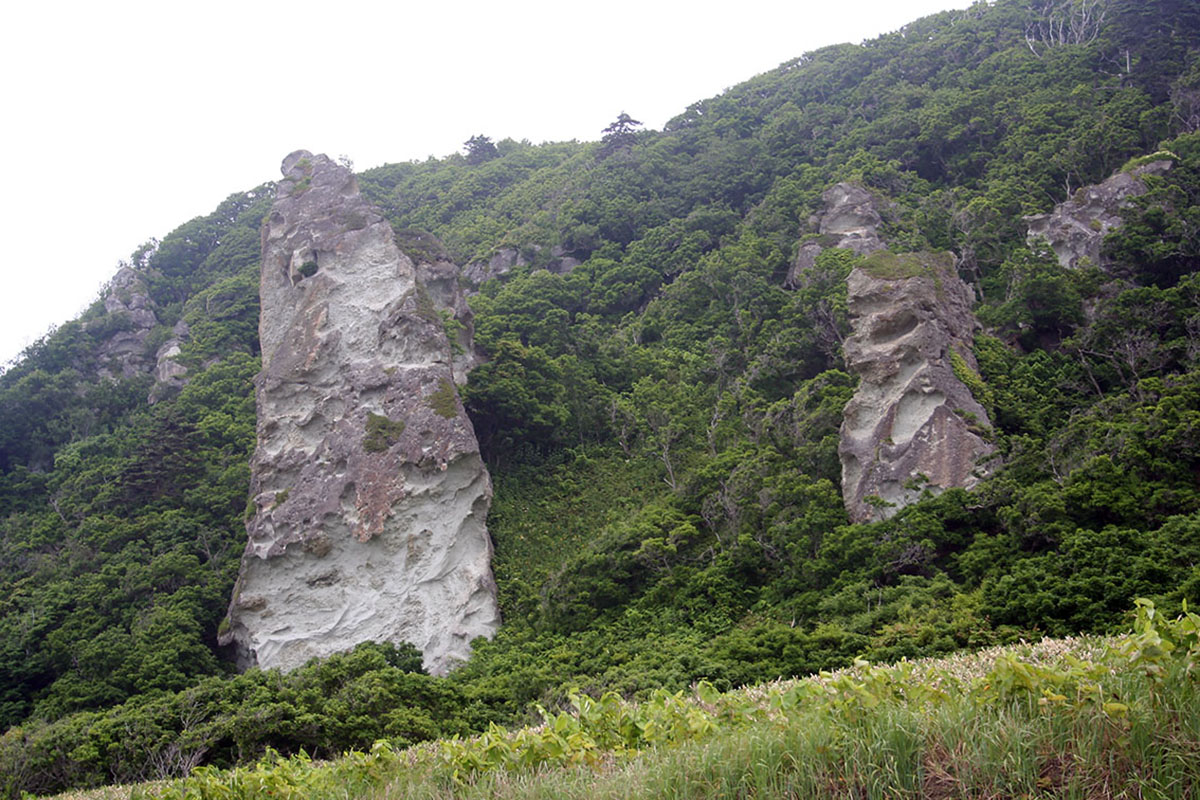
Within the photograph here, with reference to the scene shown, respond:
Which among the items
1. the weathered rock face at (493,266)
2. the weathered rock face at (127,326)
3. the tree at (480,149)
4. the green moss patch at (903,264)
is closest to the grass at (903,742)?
the green moss patch at (903,264)

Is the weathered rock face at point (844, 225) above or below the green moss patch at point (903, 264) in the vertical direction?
above

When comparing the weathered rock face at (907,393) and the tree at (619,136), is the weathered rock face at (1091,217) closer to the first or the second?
the weathered rock face at (907,393)

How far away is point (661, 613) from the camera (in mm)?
20344

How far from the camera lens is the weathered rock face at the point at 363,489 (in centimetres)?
2347

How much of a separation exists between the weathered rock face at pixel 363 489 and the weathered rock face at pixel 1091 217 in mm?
20897

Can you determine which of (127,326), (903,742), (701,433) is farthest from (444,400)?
(127,326)

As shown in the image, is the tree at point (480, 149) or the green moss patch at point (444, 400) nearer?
the green moss patch at point (444, 400)

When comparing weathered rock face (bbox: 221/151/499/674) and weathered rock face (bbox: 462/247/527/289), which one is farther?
weathered rock face (bbox: 462/247/527/289)

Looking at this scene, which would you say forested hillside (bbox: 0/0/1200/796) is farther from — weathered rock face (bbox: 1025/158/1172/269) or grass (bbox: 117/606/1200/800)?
grass (bbox: 117/606/1200/800)

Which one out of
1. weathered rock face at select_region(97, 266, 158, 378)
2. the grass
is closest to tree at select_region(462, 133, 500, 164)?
weathered rock face at select_region(97, 266, 158, 378)

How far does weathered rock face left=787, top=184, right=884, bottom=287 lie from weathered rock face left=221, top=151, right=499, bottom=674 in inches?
562

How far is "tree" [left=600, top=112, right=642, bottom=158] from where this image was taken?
171 ft

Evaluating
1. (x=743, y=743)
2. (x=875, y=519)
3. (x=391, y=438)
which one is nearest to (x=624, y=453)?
(x=391, y=438)

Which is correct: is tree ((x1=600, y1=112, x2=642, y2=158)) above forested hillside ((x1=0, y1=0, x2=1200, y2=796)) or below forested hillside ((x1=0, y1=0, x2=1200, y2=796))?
above
